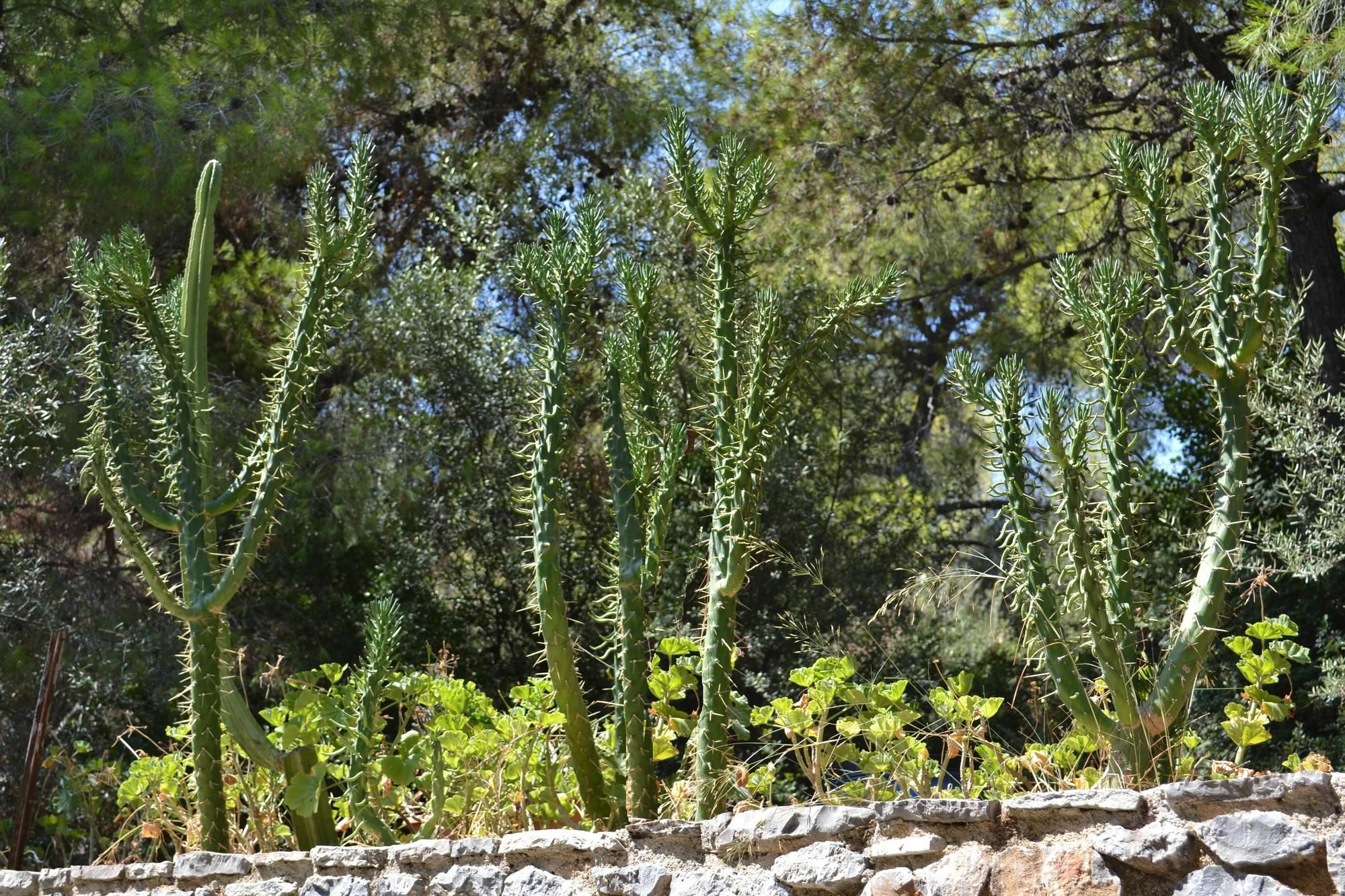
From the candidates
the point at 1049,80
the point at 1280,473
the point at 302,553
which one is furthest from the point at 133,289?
the point at 1280,473

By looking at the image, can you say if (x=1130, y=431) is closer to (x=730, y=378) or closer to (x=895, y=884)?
(x=730, y=378)

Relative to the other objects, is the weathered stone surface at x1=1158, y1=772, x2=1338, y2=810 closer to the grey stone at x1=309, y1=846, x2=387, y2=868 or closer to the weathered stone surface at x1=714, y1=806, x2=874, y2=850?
the weathered stone surface at x1=714, y1=806, x2=874, y2=850

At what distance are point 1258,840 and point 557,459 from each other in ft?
5.18

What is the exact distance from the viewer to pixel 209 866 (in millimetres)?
2844

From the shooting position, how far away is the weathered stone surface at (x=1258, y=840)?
69.2 inches

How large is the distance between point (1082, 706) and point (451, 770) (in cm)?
160

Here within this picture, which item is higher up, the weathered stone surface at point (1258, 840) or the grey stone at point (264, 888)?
the weathered stone surface at point (1258, 840)

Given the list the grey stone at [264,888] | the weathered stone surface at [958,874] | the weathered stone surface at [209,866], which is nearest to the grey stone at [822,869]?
the weathered stone surface at [958,874]

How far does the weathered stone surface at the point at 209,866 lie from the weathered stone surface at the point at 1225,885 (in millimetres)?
2081

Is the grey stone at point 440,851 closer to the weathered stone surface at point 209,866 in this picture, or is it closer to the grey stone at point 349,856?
the grey stone at point 349,856

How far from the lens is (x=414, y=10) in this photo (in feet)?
24.9

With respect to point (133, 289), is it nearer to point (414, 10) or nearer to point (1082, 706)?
point (1082, 706)

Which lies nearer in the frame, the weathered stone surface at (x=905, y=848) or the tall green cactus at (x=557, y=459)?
the weathered stone surface at (x=905, y=848)

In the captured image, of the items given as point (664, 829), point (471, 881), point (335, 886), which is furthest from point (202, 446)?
point (664, 829)
